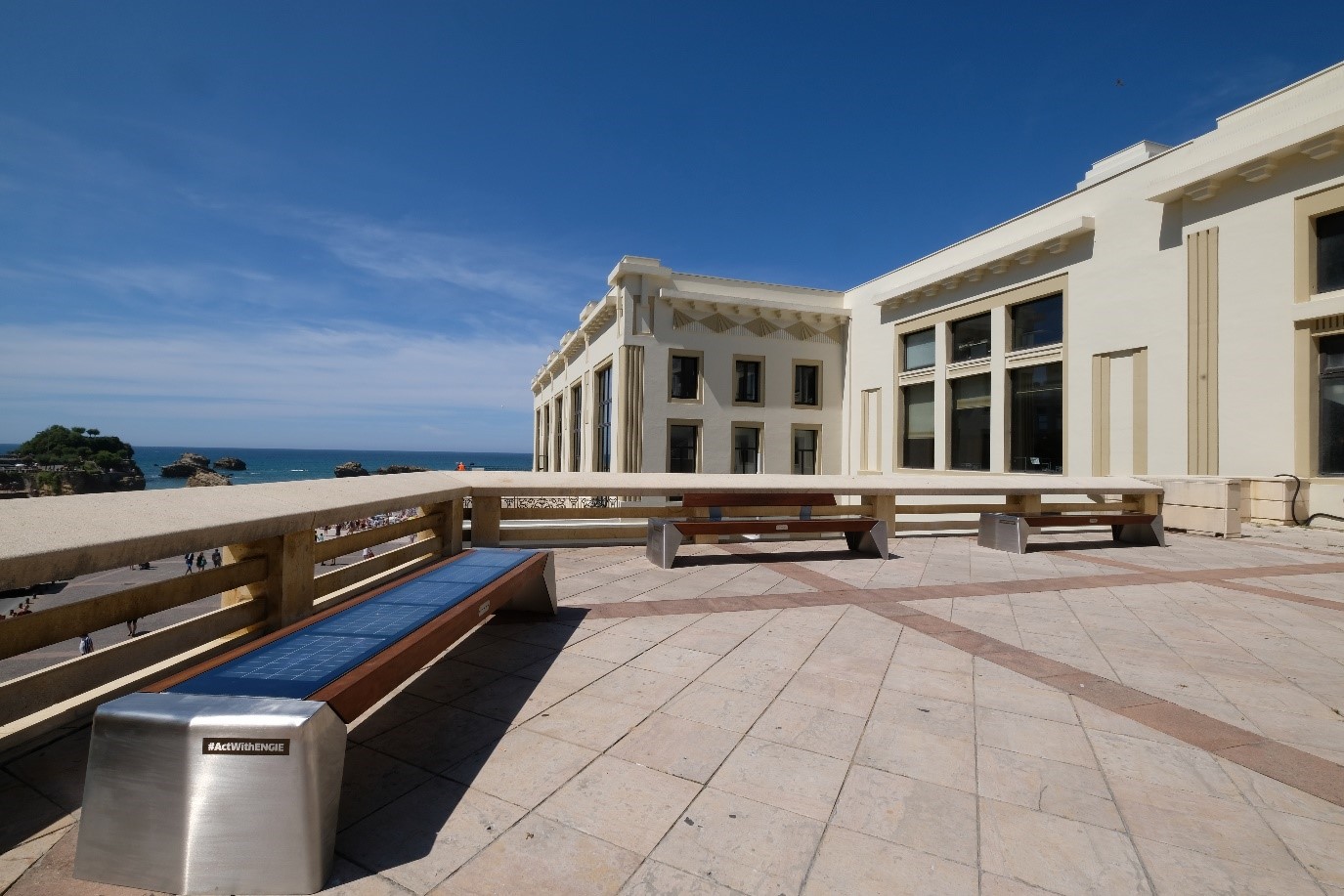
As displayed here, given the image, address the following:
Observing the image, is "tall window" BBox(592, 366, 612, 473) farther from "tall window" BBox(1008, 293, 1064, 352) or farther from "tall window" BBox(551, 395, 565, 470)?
"tall window" BBox(1008, 293, 1064, 352)

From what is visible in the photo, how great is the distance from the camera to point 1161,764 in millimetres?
3025

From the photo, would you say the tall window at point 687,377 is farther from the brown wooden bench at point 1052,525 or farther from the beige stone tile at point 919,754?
the beige stone tile at point 919,754

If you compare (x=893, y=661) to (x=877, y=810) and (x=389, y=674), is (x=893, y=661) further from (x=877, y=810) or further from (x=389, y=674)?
(x=389, y=674)

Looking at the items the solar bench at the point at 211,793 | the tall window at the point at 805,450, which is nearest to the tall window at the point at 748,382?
the tall window at the point at 805,450

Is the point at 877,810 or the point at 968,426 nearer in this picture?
the point at 877,810

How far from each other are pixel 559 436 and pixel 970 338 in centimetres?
2459

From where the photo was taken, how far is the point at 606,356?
2570cm

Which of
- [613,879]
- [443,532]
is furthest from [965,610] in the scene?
[443,532]

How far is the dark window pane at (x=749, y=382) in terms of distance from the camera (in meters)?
25.1

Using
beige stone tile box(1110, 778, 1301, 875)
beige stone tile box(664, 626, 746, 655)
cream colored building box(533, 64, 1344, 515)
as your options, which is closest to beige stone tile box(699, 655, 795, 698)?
beige stone tile box(664, 626, 746, 655)

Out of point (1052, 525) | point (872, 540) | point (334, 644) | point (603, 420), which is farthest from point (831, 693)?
point (603, 420)

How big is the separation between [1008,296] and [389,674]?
69.3 ft

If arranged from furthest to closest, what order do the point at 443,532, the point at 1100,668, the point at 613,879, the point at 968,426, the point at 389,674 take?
the point at 968,426, the point at 443,532, the point at 1100,668, the point at 389,674, the point at 613,879

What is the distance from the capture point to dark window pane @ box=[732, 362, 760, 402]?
82.4 feet
